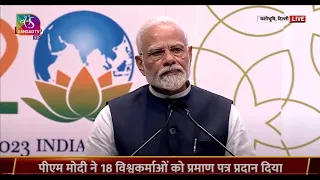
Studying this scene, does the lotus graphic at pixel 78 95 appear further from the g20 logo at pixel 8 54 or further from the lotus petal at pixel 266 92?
the lotus petal at pixel 266 92

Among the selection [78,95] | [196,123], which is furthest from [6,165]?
[196,123]

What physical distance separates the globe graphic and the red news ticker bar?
0.38 m

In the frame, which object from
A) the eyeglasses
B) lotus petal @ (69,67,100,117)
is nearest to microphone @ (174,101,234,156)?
the eyeglasses

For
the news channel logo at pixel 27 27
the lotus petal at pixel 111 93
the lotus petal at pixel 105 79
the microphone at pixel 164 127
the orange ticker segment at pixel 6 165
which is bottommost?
the orange ticker segment at pixel 6 165

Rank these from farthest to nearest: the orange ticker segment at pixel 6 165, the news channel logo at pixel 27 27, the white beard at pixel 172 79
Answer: the news channel logo at pixel 27 27
the orange ticker segment at pixel 6 165
the white beard at pixel 172 79

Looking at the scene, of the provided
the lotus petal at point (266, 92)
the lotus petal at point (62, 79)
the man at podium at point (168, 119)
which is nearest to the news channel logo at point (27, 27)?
the lotus petal at point (62, 79)

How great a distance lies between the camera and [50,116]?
1.87m

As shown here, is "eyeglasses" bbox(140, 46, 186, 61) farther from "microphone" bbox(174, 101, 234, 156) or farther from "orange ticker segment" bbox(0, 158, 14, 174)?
"orange ticker segment" bbox(0, 158, 14, 174)

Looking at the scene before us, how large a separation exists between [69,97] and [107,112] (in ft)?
0.94

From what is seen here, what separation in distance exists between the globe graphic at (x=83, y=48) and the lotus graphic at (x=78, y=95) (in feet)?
0.08

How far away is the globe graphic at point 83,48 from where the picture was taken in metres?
1.86

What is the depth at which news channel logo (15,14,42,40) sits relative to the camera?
1838 millimetres

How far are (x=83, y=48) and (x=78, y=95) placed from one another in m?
0.20

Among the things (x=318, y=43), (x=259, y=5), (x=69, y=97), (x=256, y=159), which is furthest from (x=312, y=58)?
(x=69, y=97)
